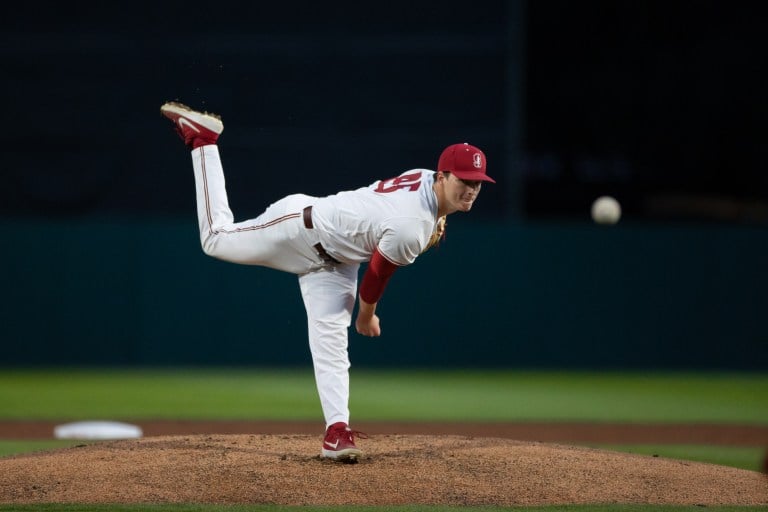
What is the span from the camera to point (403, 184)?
16.8 feet

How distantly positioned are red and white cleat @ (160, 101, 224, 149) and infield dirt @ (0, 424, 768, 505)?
155 centimetres

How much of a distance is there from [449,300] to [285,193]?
2.16 meters

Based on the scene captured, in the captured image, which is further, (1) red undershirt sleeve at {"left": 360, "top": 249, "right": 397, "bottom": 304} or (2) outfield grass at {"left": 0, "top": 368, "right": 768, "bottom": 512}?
(2) outfield grass at {"left": 0, "top": 368, "right": 768, "bottom": 512}

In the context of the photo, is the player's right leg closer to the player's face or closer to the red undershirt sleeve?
the red undershirt sleeve

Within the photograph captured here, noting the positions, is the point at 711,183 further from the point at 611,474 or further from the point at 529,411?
the point at 611,474

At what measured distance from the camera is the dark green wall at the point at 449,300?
11.9 meters

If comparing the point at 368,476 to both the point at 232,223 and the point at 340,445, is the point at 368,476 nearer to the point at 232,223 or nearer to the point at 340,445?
the point at 340,445

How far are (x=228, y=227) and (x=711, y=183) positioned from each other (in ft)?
52.2

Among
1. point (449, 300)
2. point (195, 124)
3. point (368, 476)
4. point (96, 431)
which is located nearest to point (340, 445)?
point (368, 476)

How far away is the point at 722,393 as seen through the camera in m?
11.0

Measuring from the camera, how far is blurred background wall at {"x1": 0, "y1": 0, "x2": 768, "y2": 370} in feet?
38.0

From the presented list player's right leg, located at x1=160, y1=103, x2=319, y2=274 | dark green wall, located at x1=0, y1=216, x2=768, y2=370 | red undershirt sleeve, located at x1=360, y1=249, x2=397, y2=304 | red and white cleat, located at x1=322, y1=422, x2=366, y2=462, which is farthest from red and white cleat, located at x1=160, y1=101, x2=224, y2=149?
dark green wall, located at x1=0, y1=216, x2=768, y2=370

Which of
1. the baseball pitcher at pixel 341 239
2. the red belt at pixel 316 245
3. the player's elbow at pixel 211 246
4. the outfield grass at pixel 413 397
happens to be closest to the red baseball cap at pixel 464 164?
the baseball pitcher at pixel 341 239

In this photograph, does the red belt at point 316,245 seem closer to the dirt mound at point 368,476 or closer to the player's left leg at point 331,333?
the player's left leg at point 331,333
